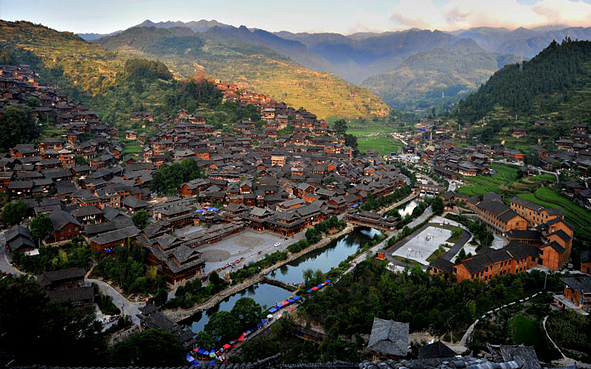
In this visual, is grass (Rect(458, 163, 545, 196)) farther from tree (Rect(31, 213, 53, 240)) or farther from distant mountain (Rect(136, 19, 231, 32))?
distant mountain (Rect(136, 19, 231, 32))

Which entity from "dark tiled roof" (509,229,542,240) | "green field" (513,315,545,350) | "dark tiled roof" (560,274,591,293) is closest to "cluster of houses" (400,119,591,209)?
"dark tiled roof" (509,229,542,240)

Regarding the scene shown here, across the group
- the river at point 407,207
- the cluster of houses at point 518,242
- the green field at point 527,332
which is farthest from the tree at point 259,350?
the river at point 407,207

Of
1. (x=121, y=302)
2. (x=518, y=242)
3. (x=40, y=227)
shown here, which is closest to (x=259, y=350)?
(x=121, y=302)

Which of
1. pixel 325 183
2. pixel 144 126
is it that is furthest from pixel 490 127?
pixel 144 126

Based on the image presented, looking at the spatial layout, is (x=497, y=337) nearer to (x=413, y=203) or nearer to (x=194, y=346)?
(x=194, y=346)

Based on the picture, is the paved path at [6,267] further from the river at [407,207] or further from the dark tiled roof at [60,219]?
the river at [407,207]
